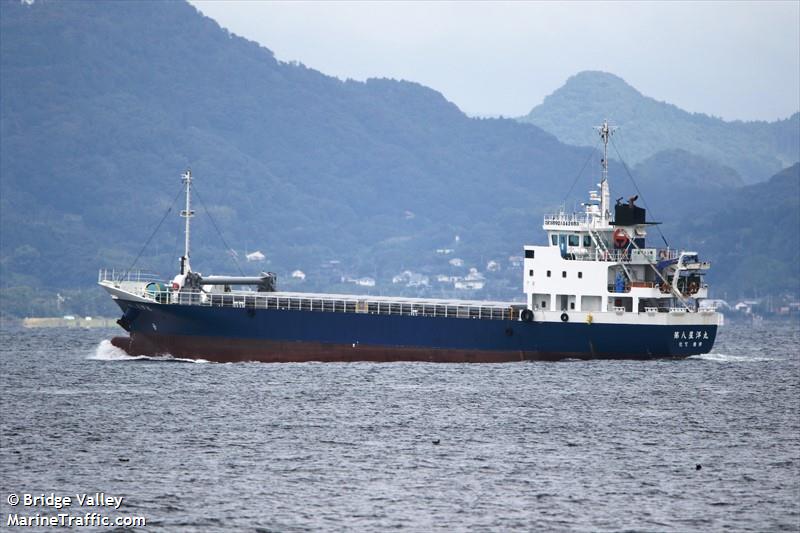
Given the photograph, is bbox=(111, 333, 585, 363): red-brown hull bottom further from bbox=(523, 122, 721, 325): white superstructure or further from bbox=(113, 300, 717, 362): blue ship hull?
bbox=(523, 122, 721, 325): white superstructure

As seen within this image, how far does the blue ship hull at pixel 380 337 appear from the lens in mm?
66562

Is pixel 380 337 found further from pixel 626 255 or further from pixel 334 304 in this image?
pixel 626 255

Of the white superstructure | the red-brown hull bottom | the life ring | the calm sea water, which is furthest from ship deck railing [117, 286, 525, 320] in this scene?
the life ring

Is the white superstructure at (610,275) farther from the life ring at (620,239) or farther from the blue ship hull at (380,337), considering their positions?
the blue ship hull at (380,337)

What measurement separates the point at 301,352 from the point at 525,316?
11226mm

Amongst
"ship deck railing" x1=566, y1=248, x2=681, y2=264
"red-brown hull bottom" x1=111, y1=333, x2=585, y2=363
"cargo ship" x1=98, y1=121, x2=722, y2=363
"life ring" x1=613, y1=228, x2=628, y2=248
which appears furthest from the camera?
"red-brown hull bottom" x1=111, y1=333, x2=585, y2=363

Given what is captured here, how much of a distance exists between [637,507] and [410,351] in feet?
106

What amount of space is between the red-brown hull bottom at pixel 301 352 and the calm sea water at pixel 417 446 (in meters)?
1.16

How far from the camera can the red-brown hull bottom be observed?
68125mm

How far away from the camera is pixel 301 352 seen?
70375mm

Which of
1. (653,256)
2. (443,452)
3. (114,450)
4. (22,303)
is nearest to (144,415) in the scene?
(114,450)

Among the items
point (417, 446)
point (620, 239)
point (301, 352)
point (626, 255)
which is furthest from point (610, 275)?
point (417, 446)

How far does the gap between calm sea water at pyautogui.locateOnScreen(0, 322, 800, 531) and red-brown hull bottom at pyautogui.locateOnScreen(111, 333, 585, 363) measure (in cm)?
116

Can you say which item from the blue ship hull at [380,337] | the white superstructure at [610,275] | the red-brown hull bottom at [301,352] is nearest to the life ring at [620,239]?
the white superstructure at [610,275]
